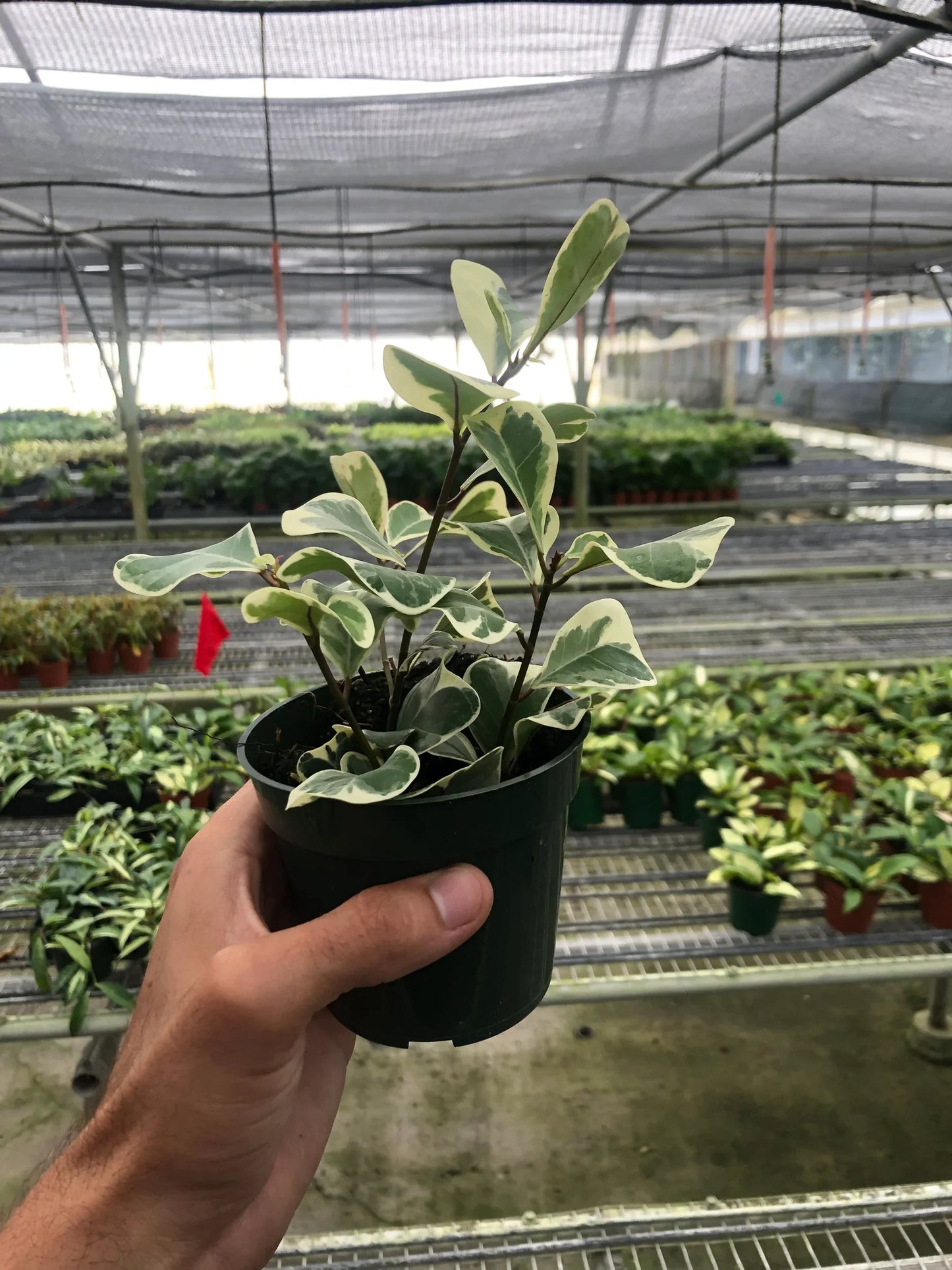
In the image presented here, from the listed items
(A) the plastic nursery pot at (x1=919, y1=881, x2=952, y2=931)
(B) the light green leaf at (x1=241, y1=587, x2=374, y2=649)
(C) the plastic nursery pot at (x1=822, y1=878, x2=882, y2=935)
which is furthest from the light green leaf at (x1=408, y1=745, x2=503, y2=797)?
(A) the plastic nursery pot at (x1=919, y1=881, x2=952, y2=931)

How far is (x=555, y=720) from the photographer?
644mm

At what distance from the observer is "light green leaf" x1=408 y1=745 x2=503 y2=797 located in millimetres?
635

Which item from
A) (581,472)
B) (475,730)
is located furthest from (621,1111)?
(581,472)

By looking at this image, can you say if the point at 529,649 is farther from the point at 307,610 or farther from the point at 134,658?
the point at 134,658

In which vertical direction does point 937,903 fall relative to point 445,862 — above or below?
below

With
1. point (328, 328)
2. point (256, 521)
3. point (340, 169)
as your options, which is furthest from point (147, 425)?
point (328, 328)

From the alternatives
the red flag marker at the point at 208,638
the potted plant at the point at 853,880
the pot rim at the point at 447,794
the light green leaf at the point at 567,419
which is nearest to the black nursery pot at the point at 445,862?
the pot rim at the point at 447,794

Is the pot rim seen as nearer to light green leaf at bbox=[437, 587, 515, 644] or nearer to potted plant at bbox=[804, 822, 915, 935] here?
light green leaf at bbox=[437, 587, 515, 644]

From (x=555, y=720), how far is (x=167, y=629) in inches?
90.4

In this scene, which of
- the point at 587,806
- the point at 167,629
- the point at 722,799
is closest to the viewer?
the point at 722,799

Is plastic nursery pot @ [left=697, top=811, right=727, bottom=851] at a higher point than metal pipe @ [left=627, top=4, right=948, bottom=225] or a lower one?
lower

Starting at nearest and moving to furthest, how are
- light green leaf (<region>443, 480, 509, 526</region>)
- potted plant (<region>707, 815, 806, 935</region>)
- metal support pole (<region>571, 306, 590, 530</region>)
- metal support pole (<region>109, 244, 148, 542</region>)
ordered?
light green leaf (<region>443, 480, 509, 526</region>)
potted plant (<region>707, 815, 806, 935</region>)
metal support pole (<region>109, 244, 148, 542</region>)
metal support pole (<region>571, 306, 590, 530</region>)

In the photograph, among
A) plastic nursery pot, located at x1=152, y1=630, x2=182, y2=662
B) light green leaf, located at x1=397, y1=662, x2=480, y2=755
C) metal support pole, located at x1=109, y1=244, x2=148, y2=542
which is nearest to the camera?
light green leaf, located at x1=397, y1=662, x2=480, y2=755

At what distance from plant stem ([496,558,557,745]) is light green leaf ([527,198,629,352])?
0.53ft
